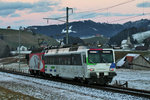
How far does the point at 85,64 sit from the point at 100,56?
57.1 inches

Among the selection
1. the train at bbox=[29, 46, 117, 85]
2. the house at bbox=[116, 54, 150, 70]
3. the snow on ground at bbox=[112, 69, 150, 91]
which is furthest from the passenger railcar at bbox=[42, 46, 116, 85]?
the house at bbox=[116, 54, 150, 70]

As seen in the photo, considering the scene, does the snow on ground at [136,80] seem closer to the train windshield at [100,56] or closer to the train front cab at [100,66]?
the train front cab at [100,66]

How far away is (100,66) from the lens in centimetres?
2261

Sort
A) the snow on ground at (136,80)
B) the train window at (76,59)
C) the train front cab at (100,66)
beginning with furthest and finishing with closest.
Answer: the snow on ground at (136,80), the train window at (76,59), the train front cab at (100,66)

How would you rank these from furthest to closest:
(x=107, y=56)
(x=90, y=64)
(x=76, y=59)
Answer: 1. (x=76, y=59)
2. (x=107, y=56)
3. (x=90, y=64)

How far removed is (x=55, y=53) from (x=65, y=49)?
2.78 m

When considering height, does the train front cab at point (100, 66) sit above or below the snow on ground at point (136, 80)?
above

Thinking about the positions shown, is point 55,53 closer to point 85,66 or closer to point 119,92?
point 85,66

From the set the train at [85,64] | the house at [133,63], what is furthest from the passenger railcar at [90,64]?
the house at [133,63]

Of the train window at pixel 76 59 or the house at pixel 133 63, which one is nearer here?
the train window at pixel 76 59

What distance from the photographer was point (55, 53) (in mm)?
30031

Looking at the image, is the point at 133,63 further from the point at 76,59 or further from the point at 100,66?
the point at 100,66

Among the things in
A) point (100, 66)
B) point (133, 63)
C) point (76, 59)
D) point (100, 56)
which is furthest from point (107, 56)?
point (133, 63)

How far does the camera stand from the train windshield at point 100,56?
22.6 m
